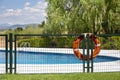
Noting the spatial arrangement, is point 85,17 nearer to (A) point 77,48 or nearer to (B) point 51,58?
(B) point 51,58

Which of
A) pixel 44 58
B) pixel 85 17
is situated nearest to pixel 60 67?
pixel 44 58

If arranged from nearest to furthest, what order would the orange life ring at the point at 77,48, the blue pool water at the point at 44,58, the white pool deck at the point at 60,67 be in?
the orange life ring at the point at 77,48, the white pool deck at the point at 60,67, the blue pool water at the point at 44,58

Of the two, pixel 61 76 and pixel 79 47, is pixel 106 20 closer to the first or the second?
pixel 79 47

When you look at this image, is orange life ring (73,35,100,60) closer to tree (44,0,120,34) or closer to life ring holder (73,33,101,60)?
life ring holder (73,33,101,60)

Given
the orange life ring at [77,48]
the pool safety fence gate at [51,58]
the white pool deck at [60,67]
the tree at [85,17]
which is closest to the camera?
the pool safety fence gate at [51,58]

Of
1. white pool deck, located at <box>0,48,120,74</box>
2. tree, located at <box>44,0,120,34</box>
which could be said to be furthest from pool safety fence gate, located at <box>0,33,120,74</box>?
tree, located at <box>44,0,120,34</box>

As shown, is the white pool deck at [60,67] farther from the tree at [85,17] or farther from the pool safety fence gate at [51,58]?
the tree at [85,17]

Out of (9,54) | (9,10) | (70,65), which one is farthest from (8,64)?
(9,10)

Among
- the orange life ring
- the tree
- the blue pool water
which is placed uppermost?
the tree

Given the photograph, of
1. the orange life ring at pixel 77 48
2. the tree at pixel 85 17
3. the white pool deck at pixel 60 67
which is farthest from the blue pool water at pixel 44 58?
the tree at pixel 85 17

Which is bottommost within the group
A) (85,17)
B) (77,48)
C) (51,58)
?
(51,58)

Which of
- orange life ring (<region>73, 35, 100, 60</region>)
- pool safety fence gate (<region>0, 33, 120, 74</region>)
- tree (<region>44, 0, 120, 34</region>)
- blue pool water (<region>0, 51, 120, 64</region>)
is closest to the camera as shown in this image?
pool safety fence gate (<region>0, 33, 120, 74</region>)

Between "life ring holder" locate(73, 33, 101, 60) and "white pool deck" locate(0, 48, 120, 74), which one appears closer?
"life ring holder" locate(73, 33, 101, 60)

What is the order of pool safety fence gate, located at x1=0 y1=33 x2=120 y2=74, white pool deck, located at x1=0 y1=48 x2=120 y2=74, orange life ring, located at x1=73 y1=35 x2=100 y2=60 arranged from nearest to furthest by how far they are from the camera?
1. pool safety fence gate, located at x1=0 y1=33 x2=120 y2=74
2. orange life ring, located at x1=73 y1=35 x2=100 y2=60
3. white pool deck, located at x1=0 y1=48 x2=120 y2=74
